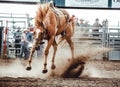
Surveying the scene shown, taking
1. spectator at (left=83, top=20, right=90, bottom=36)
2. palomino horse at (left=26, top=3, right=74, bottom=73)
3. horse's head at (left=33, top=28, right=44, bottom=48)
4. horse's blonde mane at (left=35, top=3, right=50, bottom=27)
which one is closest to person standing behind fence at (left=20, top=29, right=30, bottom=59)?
spectator at (left=83, top=20, right=90, bottom=36)

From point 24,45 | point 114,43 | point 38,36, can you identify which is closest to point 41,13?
point 38,36

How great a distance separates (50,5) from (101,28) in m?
7.86

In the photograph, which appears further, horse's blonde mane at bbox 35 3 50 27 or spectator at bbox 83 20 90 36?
spectator at bbox 83 20 90 36

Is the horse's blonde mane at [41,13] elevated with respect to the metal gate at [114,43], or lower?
elevated

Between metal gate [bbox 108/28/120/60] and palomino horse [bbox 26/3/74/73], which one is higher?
palomino horse [bbox 26/3/74/73]

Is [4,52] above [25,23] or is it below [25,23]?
below

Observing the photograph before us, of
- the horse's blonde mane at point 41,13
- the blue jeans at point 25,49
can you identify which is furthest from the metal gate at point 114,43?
the horse's blonde mane at point 41,13

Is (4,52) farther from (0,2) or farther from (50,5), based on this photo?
(50,5)

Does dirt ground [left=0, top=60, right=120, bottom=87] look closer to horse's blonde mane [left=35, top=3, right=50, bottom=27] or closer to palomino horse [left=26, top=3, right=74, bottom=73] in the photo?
palomino horse [left=26, top=3, right=74, bottom=73]

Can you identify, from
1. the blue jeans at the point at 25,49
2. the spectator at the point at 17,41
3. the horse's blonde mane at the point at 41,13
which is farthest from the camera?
the spectator at the point at 17,41

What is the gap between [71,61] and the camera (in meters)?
9.11

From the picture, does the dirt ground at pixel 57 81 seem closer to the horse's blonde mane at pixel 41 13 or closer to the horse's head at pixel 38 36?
the horse's head at pixel 38 36

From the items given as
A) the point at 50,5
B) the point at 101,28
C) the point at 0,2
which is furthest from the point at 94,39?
the point at 50,5

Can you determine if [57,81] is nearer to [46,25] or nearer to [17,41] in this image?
[46,25]
